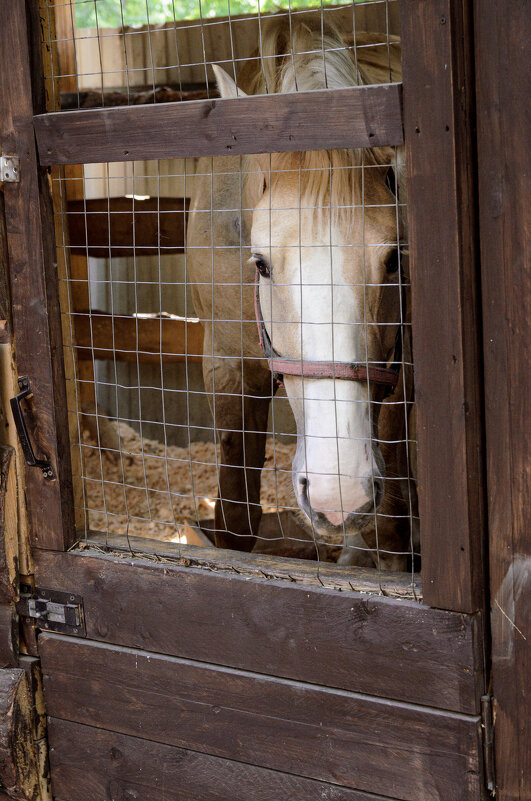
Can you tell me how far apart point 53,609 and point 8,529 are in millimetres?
249

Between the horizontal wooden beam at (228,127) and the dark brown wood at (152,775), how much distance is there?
4.64 ft

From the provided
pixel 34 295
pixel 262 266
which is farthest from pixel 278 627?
pixel 34 295

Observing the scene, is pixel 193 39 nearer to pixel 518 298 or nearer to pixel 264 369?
pixel 264 369

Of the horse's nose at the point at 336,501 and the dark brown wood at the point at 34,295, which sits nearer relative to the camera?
the horse's nose at the point at 336,501

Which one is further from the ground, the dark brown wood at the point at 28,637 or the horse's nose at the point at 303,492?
the horse's nose at the point at 303,492

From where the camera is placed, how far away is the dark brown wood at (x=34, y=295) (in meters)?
2.02

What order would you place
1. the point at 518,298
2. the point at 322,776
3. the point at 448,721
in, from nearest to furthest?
the point at 518,298
the point at 448,721
the point at 322,776

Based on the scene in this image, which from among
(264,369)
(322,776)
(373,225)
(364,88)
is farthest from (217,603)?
(264,369)

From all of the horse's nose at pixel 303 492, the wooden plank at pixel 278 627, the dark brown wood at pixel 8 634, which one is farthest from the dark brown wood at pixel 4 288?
the horse's nose at pixel 303 492

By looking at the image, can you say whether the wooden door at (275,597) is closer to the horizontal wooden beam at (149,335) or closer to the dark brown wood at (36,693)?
the dark brown wood at (36,693)

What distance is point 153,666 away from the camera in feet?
6.73

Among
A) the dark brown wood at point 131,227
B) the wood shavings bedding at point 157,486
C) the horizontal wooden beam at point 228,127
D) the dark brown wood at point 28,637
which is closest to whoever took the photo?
the horizontal wooden beam at point 228,127

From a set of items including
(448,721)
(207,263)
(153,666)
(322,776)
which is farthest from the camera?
(207,263)

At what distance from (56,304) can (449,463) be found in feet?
3.64
